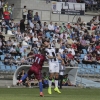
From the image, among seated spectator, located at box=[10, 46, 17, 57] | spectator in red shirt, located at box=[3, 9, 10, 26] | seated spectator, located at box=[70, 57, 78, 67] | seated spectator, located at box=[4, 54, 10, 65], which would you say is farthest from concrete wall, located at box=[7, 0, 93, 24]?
seated spectator, located at box=[4, 54, 10, 65]

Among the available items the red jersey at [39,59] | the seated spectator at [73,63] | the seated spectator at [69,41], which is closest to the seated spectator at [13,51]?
the seated spectator at [73,63]

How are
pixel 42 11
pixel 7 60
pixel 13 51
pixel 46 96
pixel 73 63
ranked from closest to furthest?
pixel 46 96 < pixel 7 60 < pixel 13 51 < pixel 73 63 < pixel 42 11

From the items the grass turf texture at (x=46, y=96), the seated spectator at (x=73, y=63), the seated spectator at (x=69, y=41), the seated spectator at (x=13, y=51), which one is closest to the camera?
the grass turf texture at (x=46, y=96)

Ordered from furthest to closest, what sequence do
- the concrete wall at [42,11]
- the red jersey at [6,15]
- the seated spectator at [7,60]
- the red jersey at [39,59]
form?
1. the concrete wall at [42,11]
2. the red jersey at [6,15]
3. the seated spectator at [7,60]
4. the red jersey at [39,59]

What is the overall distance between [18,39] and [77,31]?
18.2 ft

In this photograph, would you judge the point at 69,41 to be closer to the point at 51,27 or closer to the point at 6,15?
the point at 51,27

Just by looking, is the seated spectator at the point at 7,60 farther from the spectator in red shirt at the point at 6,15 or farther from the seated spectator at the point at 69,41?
the seated spectator at the point at 69,41

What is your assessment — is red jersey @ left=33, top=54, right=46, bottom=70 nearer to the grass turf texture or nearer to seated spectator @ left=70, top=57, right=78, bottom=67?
the grass turf texture

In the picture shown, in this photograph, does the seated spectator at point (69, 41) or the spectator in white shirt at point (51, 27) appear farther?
the spectator in white shirt at point (51, 27)

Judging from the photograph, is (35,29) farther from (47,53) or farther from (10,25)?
(47,53)

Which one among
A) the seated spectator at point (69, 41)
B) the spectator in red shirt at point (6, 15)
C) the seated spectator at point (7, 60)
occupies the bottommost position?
the seated spectator at point (7, 60)

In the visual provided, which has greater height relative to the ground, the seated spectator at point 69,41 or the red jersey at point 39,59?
the red jersey at point 39,59

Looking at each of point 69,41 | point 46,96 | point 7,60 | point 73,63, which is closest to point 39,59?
point 46,96

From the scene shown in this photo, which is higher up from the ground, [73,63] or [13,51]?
[13,51]
